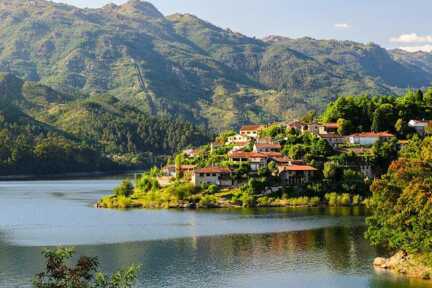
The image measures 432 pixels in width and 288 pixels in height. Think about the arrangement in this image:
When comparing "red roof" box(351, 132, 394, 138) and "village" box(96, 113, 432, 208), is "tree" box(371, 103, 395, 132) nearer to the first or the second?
"village" box(96, 113, 432, 208)

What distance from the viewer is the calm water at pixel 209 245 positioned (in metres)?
63.2

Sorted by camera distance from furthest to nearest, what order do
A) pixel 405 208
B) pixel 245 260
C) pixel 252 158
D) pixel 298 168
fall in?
1. pixel 252 158
2. pixel 298 168
3. pixel 245 260
4. pixel 405 208

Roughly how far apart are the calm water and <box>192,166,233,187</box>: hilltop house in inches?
475

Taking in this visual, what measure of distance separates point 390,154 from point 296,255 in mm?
65150

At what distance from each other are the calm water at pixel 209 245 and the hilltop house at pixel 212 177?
1207 centimetres

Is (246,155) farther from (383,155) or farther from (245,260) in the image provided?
(245,260)

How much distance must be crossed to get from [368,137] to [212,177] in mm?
32424

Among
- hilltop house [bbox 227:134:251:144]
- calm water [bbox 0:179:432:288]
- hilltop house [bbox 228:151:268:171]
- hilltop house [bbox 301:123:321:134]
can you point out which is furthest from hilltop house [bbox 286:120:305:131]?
calm water [bbox 0:179:432:288]

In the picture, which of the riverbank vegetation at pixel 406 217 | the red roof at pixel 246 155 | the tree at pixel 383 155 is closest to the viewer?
the riverbank vegetation at pixel 406 217

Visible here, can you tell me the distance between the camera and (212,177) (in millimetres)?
127438

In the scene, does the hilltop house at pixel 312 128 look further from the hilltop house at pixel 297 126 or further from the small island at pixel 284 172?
the hilltop house at pixel 297 126

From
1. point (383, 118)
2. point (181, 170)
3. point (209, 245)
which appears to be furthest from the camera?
point (383, 118)

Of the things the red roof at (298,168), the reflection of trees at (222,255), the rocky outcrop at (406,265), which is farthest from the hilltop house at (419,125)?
the rocky outcrop at (406,265)

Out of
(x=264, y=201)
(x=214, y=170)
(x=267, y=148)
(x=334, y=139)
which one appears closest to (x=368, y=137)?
(x=334, y=139)
